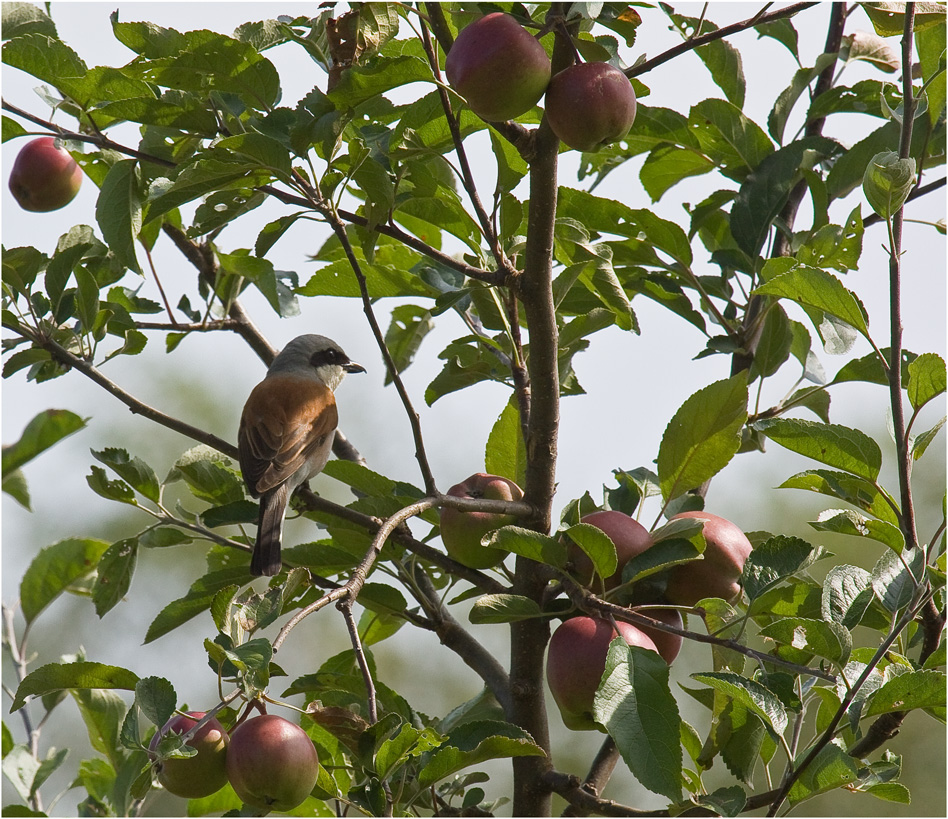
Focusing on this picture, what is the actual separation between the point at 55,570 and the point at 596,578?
1.72m

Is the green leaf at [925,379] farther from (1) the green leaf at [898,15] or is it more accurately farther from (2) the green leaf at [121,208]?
(2) the green leaf at [121,208]

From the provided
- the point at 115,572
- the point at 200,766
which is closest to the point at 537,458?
the point at 200,766

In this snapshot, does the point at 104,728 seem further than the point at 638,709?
Yes

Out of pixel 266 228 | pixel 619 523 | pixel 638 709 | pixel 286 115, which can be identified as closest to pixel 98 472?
pixel 266 228

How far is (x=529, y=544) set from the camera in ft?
7.23

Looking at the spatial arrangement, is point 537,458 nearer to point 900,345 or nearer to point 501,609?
point 501,609

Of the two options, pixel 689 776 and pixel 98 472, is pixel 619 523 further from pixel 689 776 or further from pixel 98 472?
pixel 98 472

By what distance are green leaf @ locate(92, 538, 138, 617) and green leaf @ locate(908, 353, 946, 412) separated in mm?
2160

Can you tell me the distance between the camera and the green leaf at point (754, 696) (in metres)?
1.87

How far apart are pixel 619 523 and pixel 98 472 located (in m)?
1.59

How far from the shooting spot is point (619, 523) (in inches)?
97.7

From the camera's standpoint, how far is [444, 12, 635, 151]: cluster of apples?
6.27 ft

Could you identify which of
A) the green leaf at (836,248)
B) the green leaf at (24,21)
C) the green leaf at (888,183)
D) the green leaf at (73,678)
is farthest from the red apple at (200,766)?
the green leaf at (24,21)

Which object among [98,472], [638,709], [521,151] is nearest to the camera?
[638,709]
